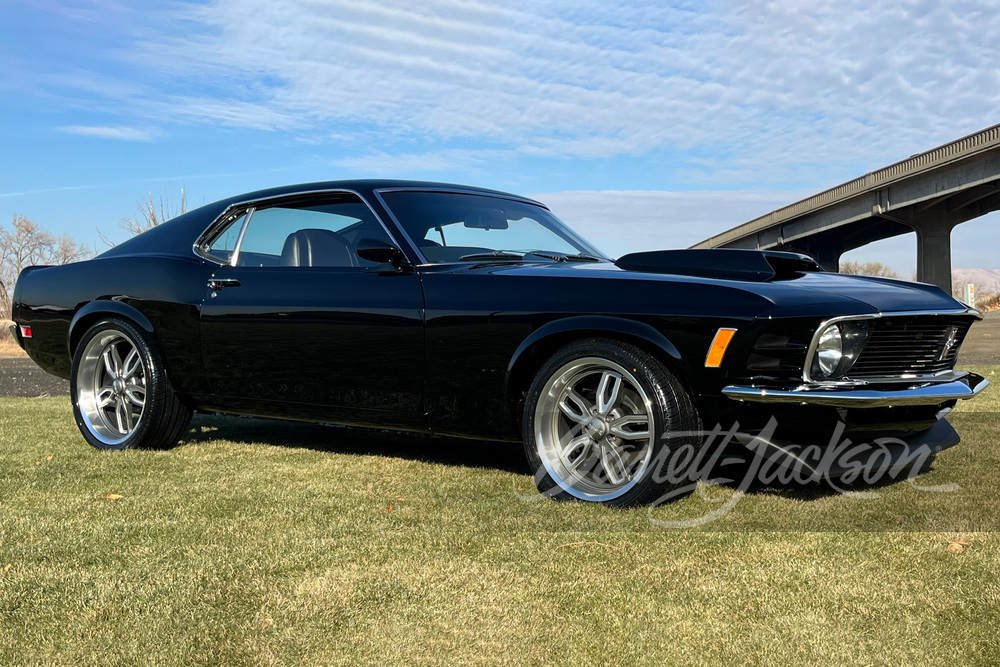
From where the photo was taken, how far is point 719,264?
4.10 metres

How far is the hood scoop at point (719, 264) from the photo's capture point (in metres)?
3.97

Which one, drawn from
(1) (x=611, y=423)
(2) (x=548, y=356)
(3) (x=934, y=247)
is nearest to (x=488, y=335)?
(2) (x=548, y=356)

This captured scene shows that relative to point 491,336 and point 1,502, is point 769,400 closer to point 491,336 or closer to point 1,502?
point 491,336

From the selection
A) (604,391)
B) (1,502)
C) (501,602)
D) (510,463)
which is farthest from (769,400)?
(1,502)

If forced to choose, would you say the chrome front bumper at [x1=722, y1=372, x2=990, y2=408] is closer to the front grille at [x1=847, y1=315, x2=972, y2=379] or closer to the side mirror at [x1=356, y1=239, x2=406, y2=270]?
the front grille at [x1=847, y1=315, x2=972, y2=379]

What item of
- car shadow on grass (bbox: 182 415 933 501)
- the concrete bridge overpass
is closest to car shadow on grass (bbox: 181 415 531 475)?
car shadow on grass (bbox: 182 415 933 501)

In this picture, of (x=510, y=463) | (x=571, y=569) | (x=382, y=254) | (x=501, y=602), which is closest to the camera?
(x=501, y=602)

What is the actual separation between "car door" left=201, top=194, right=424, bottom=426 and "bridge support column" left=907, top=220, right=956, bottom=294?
42171mm

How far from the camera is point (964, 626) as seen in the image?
2.44 meters

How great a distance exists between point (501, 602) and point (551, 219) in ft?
10.3

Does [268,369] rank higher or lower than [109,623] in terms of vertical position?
higher

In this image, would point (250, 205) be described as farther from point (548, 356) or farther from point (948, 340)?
point (948, 340)

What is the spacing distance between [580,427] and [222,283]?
223 cm

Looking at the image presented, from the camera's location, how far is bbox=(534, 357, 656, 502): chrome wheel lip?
372 cm
